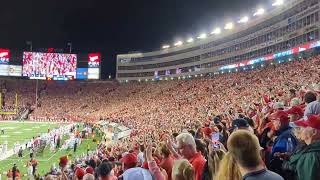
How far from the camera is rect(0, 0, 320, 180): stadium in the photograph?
14.0 ft

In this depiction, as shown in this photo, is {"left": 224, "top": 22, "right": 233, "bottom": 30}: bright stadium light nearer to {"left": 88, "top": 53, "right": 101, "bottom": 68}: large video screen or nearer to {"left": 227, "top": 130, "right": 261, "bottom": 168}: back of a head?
{"left": 88, "top": 53, "right": 101, "bottom": 68}: large video screen

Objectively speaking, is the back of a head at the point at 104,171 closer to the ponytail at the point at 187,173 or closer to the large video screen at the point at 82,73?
the ponytail at the point at 187,173

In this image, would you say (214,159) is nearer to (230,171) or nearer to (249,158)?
(230,171)

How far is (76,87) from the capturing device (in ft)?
284

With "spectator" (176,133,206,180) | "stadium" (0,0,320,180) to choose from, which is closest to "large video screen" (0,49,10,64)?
"stadium" (0,0,320,180)

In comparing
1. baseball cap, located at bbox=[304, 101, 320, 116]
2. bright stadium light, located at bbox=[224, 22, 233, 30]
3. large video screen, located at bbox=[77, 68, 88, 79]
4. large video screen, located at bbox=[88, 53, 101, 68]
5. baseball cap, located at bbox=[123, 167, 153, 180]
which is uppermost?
bright stadium light, located at bbox=[224, 22, 233, 30]

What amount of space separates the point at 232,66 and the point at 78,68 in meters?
34.2

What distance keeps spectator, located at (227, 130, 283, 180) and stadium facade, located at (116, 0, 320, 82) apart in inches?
1478

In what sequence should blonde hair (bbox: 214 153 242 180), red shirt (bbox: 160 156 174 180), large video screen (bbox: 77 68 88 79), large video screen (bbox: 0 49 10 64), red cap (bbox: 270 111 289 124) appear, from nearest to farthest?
blonde hair (bbox: 214 153 242 180), red cap (bbox: 270 111 289 124), red shirt (bbox: 160 156 174 180), large video screen (bbox: 0 49 10 64), large video screen (bbox: 77 68 88 79)

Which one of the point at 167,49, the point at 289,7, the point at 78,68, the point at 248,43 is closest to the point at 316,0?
the point at 289,7

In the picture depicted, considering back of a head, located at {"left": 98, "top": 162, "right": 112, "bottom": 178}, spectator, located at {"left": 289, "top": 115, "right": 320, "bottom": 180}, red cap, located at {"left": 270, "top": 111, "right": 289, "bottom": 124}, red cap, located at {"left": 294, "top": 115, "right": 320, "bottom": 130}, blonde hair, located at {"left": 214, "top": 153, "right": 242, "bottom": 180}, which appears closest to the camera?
blonde hair, located at {"left": 214, "top": 153, "right": 242, "bottom": 180}

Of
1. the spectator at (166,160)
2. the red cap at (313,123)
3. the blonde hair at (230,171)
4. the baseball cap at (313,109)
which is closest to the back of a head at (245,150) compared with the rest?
the blonde hair at (230,171)

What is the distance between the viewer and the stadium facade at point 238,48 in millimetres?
42034

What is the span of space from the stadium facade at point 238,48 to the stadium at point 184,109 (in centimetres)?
18
